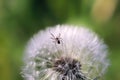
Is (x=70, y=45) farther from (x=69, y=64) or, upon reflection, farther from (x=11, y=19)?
(x=11, y=19)

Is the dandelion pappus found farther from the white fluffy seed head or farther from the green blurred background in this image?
the green blurred background

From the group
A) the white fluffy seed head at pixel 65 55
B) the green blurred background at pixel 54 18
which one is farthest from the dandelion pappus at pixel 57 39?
the green blurred background at pixel 54 18

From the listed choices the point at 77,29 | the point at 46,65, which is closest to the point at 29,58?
the point at 46,65

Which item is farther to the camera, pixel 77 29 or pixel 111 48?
pixel 111 48

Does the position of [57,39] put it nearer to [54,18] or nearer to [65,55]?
[65,55]

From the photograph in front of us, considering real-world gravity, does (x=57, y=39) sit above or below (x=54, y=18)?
below

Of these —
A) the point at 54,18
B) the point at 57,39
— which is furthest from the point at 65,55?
the point at 54,18
